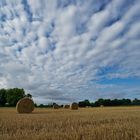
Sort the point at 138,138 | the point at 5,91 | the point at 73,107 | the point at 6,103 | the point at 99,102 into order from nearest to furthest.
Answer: the point at 138,138
the point at 73,107
the point at 99,102
the point at 6,103
the point at 5,91

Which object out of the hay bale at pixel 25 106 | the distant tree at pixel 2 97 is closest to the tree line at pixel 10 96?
the distant tree at pixel 2 97

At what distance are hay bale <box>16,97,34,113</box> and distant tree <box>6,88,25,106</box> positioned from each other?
163 ft

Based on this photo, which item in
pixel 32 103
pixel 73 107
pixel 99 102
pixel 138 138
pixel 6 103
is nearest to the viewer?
pixel 138 138

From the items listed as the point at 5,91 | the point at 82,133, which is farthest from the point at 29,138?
the point at 5,91

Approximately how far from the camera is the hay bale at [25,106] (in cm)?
2552

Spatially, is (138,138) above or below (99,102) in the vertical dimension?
below

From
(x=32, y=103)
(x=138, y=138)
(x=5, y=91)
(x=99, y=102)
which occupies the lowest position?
(x=138, y=138)

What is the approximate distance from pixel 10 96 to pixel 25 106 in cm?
5466

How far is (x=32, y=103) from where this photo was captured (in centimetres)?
2622

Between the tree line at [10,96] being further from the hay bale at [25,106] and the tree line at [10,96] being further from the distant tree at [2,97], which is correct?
the hay bale at [25,106]

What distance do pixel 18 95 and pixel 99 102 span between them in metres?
24.4

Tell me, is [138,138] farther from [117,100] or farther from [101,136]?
[117,100]

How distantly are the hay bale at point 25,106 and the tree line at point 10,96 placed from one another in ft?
163

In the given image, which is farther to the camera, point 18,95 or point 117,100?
point 18,95
